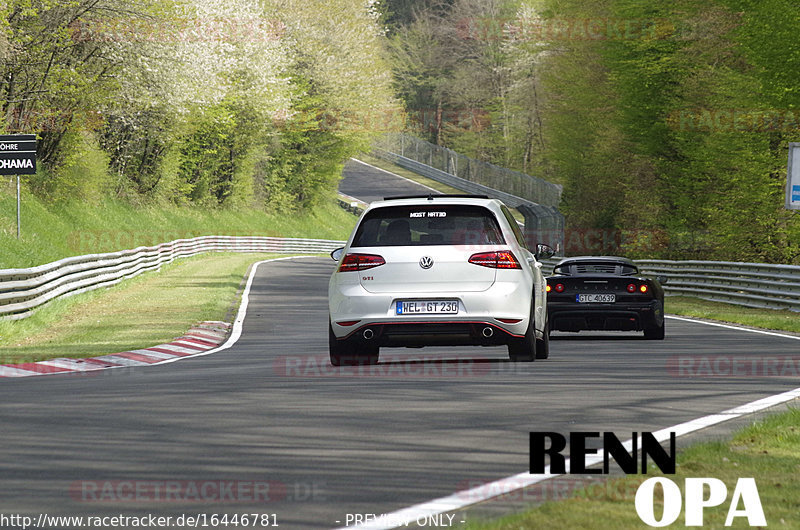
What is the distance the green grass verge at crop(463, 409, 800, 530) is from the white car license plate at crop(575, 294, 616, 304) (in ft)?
31.3

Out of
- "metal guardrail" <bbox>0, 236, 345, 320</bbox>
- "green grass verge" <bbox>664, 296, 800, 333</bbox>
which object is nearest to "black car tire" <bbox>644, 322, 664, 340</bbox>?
"green grass verge" <bbox>664, 296, 800, 333</bbox>

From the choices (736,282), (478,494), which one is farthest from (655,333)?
(736,282)

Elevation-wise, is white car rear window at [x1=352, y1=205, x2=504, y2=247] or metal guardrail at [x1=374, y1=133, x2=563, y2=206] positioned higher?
metal guardrail at [x1=374, y1=133, x2=563, y2=206]

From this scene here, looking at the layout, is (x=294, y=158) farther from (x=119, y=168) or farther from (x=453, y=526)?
(x=453, y=526)

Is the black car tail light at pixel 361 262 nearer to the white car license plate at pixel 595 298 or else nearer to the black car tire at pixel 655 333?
the white car license plate at pixel 595 298

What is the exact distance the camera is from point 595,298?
18.4m

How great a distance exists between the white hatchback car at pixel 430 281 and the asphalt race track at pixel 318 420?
446 mm

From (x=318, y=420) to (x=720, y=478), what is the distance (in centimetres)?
335

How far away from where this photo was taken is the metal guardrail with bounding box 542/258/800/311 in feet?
89.1

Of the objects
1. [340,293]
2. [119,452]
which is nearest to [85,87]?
[340,293]

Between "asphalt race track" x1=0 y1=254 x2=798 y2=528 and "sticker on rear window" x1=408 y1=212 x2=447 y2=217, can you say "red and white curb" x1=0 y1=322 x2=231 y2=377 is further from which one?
"sticker on rear window" x1=408 y1=212 x2=447 y2=217

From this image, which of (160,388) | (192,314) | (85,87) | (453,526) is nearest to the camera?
(453,526)

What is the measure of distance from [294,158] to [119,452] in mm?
73224

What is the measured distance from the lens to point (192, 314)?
A: 23.8 metres
